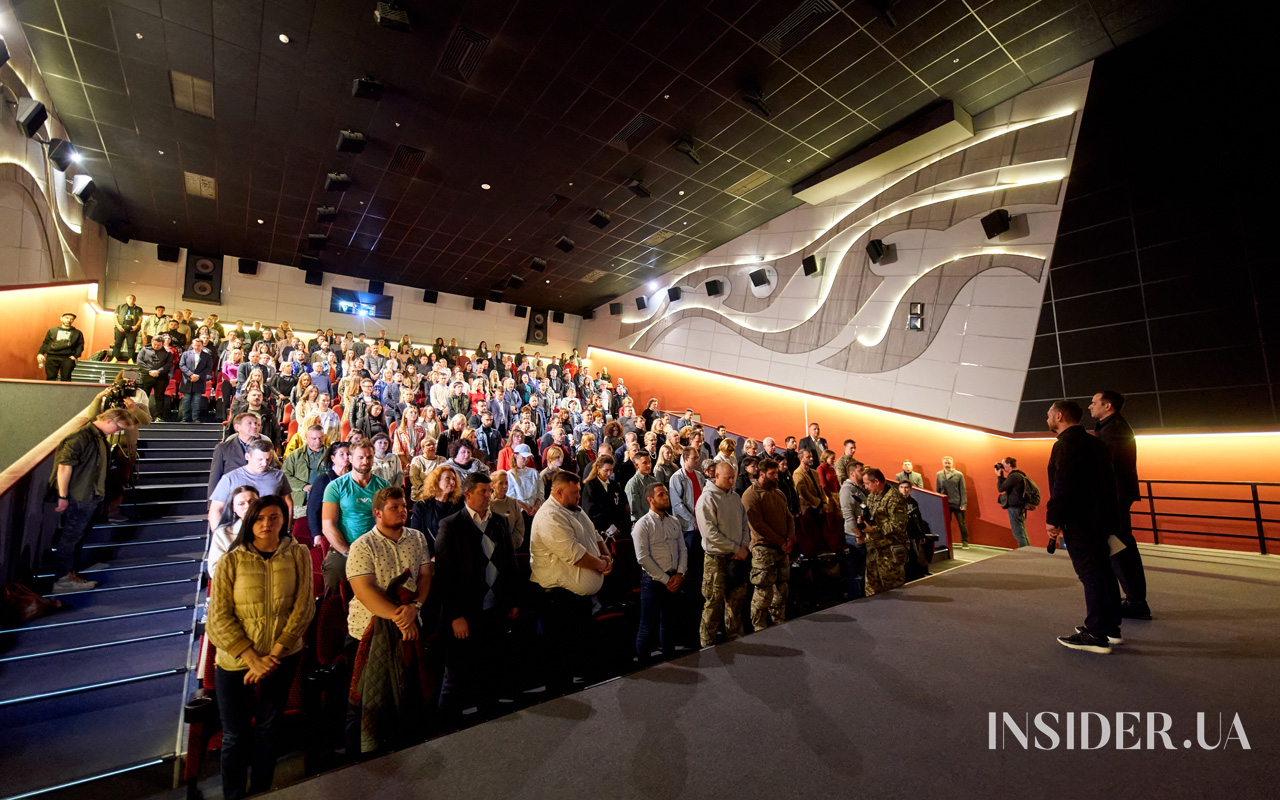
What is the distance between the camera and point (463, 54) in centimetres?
539

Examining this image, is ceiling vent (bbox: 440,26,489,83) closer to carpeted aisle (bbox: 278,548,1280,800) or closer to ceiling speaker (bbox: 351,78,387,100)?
ceiling speaker (bbox: 351,78,387,100)

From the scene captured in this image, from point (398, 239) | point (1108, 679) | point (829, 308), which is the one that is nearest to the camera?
point (1108, 679)

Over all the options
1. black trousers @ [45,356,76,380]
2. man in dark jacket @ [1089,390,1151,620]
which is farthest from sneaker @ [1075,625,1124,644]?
black trousers @ [45,356,76,380]

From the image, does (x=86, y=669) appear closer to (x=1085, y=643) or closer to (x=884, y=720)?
(x=884, y=720)

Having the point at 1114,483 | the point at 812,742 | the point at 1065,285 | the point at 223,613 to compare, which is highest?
the point at 1065,285

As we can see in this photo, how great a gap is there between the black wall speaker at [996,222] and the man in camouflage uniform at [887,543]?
178 inches

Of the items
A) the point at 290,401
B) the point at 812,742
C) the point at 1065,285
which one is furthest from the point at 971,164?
the point at 290,401

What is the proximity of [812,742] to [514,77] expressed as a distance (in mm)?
6556

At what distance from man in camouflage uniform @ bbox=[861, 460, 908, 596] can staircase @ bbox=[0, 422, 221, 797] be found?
161 inches

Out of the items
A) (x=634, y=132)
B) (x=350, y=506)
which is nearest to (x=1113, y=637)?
(x=350, y=506)

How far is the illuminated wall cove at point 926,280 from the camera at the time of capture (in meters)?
6.27

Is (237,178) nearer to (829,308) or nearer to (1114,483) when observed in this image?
(829,308)

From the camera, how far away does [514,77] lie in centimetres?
578

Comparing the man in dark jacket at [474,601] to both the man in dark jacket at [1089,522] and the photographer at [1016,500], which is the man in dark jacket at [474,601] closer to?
the man in dark jacket at [1089,522]
